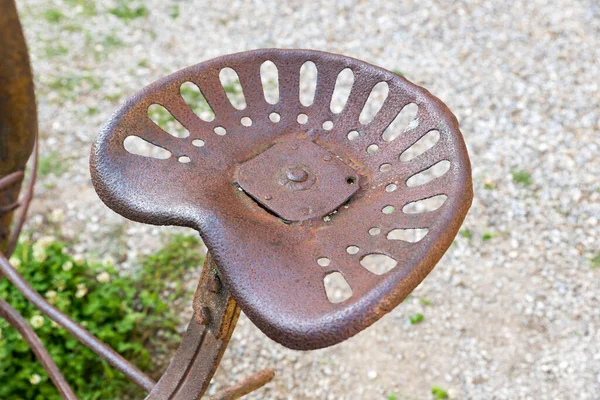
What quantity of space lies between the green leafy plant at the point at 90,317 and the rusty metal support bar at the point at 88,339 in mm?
486

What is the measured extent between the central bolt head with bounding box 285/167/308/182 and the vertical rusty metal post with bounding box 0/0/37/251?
1221mm

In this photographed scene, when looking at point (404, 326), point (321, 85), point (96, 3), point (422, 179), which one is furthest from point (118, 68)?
point (321, 85)

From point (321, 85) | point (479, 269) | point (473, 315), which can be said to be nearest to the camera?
point (321, 85)

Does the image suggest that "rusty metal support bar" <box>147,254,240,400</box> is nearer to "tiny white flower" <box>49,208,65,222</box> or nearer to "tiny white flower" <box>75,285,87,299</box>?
"tiny white flower" <box>75,285,87,299</box>

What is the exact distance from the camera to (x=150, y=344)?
2641 mm

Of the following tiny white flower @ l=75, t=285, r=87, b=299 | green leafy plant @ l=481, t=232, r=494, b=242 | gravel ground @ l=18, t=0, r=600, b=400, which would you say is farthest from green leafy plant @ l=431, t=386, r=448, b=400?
tiny white flower @ l=75, t=285, r=87, b=299

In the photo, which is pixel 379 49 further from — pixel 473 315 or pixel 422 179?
pixel 473 315

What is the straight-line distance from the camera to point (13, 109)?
7.13 ft

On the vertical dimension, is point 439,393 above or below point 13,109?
below

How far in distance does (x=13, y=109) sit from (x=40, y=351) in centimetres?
83

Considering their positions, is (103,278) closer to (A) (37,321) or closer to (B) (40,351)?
(A) (37,321)

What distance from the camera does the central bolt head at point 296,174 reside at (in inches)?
53.1

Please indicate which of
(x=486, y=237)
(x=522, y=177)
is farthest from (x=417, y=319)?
(x=522, y=177)

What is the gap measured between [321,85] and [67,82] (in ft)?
9.31
